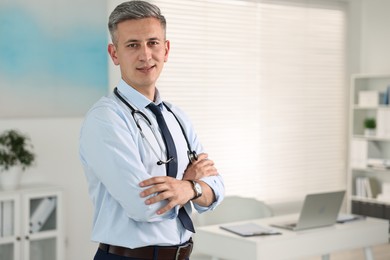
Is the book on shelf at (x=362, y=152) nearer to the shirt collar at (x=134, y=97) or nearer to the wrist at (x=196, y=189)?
the wrist at (x=196, y=189)

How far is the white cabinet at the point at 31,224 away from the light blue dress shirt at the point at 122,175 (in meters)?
2.91

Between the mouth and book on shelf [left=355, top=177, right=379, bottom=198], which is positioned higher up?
the mouth

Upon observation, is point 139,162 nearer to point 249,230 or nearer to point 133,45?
point 133,45

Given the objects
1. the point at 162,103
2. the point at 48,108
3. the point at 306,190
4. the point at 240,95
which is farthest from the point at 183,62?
the point at 162,103

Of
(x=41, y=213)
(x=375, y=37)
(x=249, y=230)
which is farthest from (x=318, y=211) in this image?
(x=375, y=37)

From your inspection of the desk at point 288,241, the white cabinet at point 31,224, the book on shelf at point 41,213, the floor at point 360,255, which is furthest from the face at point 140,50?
the floor at point 360,255

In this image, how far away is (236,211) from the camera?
514cm

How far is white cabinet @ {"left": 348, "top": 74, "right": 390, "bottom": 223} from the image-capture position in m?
7.32

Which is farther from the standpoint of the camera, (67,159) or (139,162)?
(67,159)

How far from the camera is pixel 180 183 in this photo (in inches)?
82.8

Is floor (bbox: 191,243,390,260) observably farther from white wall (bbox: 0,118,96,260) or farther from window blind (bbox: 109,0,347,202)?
white wall (bbox: 0,118,96,260)

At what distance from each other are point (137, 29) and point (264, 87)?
4905 millimetres

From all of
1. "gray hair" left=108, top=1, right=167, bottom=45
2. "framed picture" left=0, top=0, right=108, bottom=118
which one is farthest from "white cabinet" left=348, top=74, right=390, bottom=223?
"gray hair" left=108, top=1, right=167, bottom=45

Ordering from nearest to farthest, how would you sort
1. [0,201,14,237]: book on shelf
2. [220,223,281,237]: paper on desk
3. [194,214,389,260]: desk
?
1. [194,214,389,260]: desk
2. [220,223,281,237]: paper on desk
3. [0,201,14,237]: book on shelf
